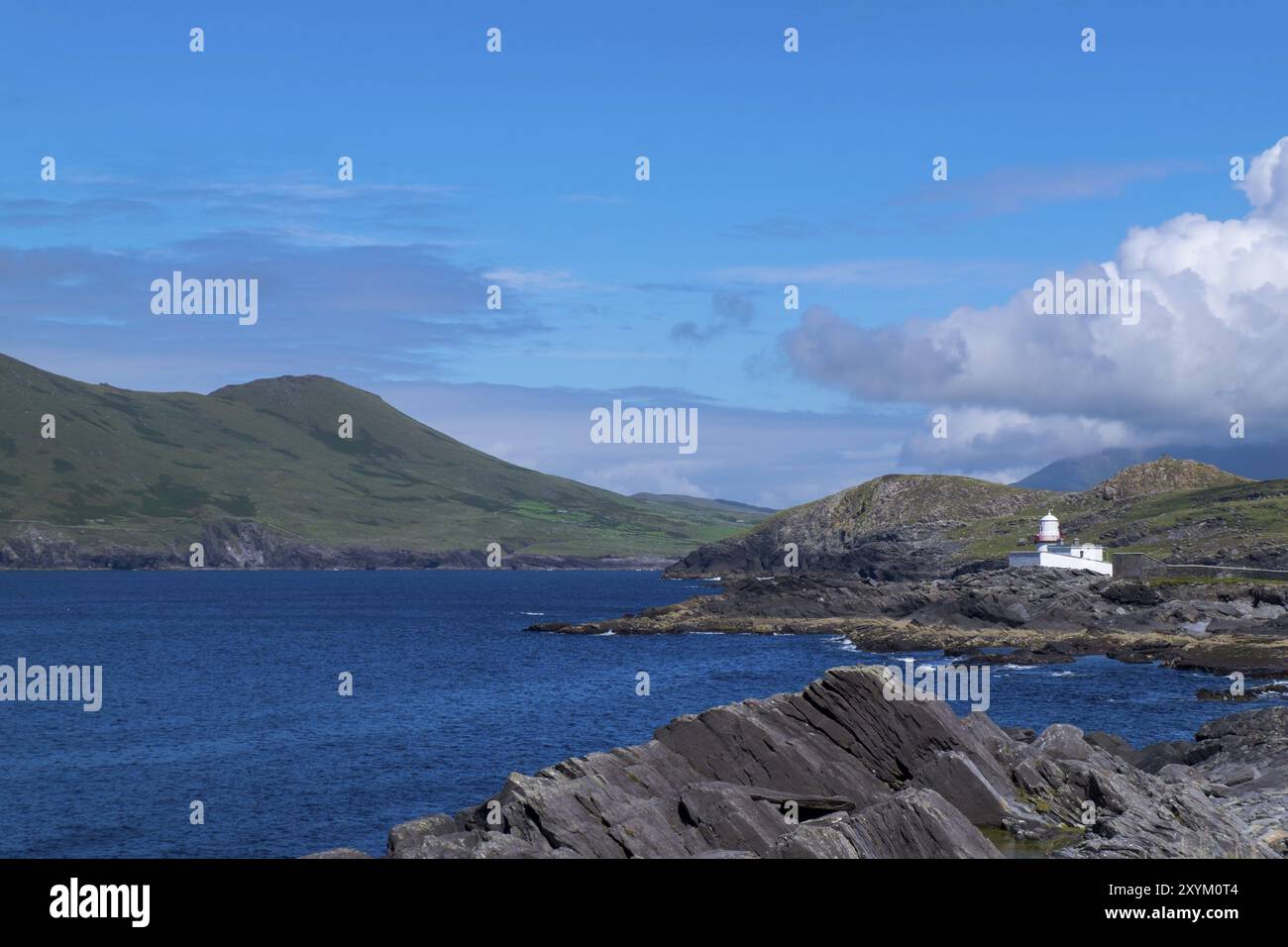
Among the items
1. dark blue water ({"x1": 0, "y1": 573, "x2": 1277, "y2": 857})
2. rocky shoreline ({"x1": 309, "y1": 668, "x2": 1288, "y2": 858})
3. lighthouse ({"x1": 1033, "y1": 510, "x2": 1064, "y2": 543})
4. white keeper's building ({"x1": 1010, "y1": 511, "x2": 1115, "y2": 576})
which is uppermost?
lighthouse ({"x1": 1033, "y1": 510, "x2": 1064, "y2": 543})

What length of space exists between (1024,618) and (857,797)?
89.8 m

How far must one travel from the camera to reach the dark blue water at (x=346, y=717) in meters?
47.8

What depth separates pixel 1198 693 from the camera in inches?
2953

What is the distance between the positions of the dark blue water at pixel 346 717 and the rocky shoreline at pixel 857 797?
1284 cm

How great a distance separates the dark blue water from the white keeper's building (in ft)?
113

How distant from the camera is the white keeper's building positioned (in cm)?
14038

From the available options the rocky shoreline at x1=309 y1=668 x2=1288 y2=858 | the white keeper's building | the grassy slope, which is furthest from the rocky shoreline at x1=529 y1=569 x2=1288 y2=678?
the rocky shoreline at x1=309 y1=668 x2=1288 y2=858

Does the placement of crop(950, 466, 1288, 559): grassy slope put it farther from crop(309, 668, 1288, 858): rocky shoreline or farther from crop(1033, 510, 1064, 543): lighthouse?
crop(309, 668, 1288, 858): rocky shoreline

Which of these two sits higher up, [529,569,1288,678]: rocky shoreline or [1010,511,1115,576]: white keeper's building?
[1010,511,1115,576]: white keeper's building

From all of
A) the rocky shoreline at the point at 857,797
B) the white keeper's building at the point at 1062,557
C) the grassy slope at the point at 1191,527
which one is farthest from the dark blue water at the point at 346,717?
the grassy slope at the point at 1191,527

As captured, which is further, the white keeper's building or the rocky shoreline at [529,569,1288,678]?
the white keeper's building

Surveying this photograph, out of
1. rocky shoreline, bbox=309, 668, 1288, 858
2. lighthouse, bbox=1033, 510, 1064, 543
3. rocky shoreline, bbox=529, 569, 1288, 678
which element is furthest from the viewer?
lighthouse, bbox=1033, 510, 1064, 543
